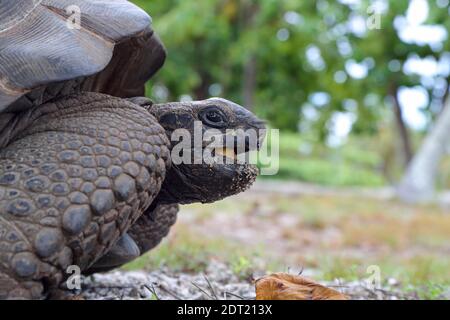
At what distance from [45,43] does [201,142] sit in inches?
22.9

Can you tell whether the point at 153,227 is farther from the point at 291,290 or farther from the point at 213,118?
the point at 291,290

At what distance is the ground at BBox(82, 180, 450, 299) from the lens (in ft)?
9.99

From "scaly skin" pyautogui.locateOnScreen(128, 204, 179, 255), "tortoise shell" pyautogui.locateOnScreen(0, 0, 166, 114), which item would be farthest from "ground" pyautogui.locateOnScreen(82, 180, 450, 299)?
"tortoise shell" pyautogui.locateOnScreen(0, 0, 166, 114)

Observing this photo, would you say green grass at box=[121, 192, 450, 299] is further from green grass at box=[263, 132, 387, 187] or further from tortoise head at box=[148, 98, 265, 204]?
green grass at box=[263, 132, 387, 187]

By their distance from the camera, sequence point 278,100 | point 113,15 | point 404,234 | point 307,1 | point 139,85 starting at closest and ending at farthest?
point 113,15 → point 139,85 → point 404,234 → point 307,1 → point 278,100

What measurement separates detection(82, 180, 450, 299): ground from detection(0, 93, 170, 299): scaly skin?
0.89 m

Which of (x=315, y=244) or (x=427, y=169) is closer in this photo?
(x=315, y=244)

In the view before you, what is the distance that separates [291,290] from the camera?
1.64 meters

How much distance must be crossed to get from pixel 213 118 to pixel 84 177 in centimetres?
57

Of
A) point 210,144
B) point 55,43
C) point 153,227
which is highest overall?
point 55,43

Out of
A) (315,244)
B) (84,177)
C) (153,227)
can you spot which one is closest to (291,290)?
(84,177)

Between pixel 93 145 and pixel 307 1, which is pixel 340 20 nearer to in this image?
pixel 307 1

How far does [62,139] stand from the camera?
1647 millimetres
